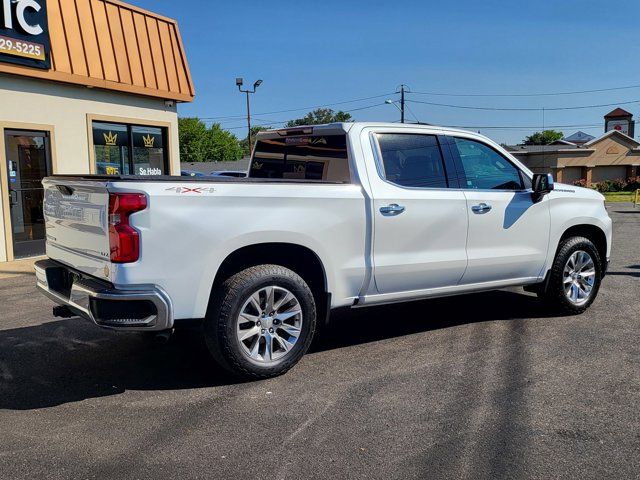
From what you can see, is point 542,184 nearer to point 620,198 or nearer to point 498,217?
point 498,217

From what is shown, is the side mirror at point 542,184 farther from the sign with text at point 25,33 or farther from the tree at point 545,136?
the tree at point 545,136

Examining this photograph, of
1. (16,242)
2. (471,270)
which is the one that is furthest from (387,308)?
(16,242)

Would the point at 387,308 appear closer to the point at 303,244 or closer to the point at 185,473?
the point at 303,244

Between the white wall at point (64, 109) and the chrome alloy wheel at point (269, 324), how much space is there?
775 cm

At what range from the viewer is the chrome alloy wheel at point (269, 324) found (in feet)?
14.8

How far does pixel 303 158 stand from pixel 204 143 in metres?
83.0

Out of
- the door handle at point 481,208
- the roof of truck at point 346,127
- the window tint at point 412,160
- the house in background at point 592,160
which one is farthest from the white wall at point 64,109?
the house in background at point 592,160

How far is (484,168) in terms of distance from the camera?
593 centimetres

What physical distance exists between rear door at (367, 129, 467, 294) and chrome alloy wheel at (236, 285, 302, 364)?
846 millimetres

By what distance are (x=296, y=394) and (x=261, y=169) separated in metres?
2.82

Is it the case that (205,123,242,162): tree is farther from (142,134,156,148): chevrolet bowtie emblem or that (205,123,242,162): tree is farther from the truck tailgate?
the truck tailgate

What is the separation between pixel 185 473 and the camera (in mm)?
3238

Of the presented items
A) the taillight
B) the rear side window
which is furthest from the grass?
the taillight

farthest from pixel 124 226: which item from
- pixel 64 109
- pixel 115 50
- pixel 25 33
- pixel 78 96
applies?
pixel 115 50
